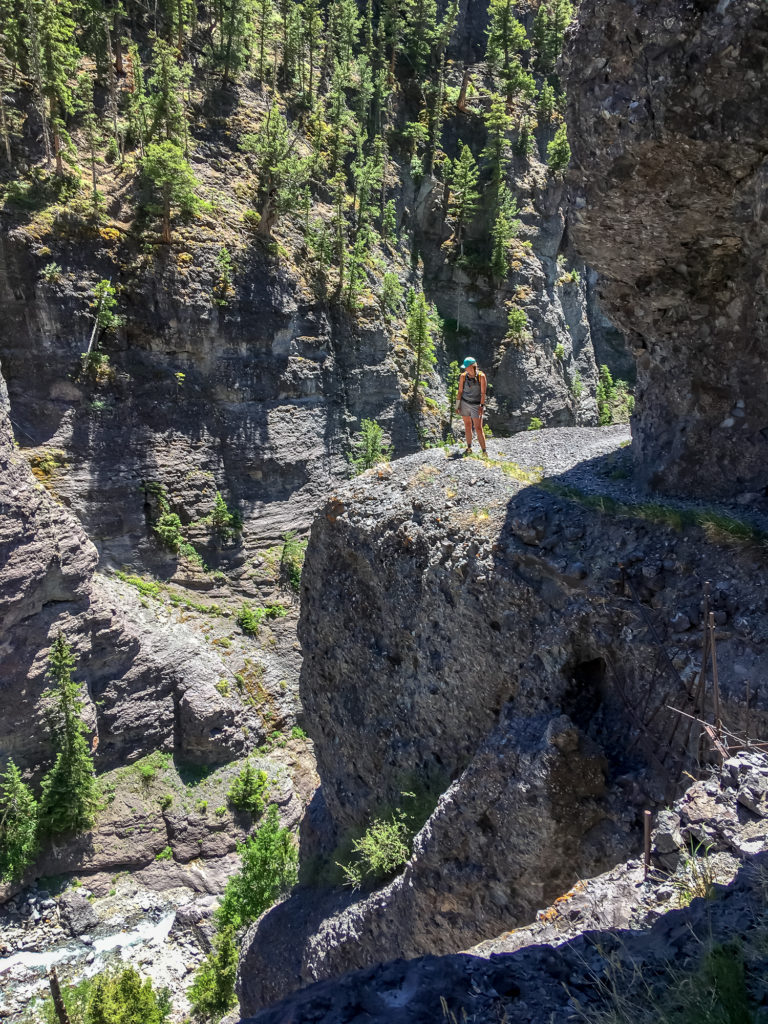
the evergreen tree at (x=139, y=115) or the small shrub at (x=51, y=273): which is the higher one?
the evergreen tree at (x=139, y=115)

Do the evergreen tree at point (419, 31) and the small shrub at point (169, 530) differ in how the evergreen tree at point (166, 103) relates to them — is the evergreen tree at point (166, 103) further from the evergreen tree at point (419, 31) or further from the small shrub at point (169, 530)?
the evergreen tree at point (419, 31)

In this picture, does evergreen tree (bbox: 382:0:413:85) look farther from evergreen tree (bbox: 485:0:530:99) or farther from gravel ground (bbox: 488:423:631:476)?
gravel ground (bbox: 488:423:631:476)

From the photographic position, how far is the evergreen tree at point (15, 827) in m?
20.8

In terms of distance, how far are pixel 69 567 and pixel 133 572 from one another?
3.98 metres

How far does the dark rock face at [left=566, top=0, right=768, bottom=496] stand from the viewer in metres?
7.97

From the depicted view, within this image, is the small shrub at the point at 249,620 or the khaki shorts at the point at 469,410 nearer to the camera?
the khaki shorts at the point at 469,410

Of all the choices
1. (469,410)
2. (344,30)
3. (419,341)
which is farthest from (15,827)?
(344,30)

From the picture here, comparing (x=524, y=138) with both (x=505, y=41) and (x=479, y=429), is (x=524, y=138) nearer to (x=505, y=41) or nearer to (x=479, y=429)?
(x=505, y=41)

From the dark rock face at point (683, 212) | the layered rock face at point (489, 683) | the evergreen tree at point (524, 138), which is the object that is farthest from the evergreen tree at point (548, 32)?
the layered rock face at point (489, 683)

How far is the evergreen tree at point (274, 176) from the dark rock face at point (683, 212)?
22.9 meters

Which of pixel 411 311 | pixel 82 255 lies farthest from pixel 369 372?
pixel 82 255

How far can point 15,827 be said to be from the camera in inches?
819

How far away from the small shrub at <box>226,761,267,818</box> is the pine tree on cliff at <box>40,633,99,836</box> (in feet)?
16.1

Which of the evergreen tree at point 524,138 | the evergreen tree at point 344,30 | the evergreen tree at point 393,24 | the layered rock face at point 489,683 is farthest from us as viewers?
the evergreen tree at point 524,138
